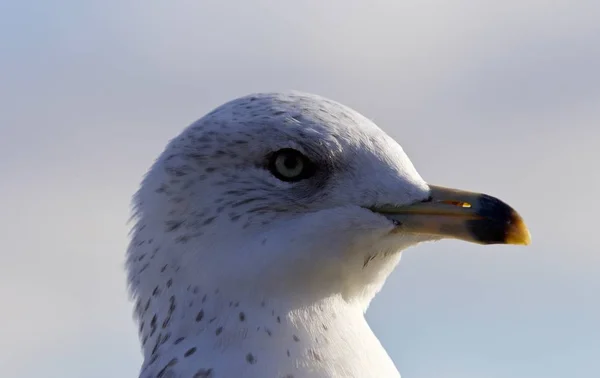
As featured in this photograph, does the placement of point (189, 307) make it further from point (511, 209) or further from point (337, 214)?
point (511, 209)

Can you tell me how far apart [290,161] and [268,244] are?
429 mm

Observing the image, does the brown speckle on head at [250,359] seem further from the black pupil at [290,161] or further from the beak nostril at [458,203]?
the beak nostril at [458,203]

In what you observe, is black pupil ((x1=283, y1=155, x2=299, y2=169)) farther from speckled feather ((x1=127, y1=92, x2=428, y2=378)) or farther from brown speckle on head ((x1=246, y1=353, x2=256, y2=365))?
brown speckle on head ((x1=246, y1=353, x2=256, y2=365))

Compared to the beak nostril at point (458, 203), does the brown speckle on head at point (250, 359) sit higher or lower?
lower

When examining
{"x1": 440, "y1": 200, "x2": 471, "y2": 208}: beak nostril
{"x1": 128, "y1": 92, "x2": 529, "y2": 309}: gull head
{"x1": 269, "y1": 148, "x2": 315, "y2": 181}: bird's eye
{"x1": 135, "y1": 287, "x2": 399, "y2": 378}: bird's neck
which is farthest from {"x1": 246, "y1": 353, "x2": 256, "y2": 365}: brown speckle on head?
{"x1": 440, "y1": 200, "x2": 471, "y2": 208}: beak nostril

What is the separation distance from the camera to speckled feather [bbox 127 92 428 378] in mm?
5078

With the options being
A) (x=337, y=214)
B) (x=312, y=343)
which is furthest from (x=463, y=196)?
(x=312, y=343)

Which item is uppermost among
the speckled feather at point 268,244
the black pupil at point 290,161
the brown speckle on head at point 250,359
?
the black pupil at point 290,161

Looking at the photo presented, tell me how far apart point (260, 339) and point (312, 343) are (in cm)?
22

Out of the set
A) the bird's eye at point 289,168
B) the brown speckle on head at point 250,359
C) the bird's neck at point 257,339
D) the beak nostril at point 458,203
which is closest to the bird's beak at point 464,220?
the beak nostril at point 458,203

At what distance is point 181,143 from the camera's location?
549 cm

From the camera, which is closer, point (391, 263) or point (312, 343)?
point (312, 343)

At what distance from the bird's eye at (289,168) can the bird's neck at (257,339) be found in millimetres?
572

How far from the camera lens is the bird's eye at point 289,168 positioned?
5.39 m
